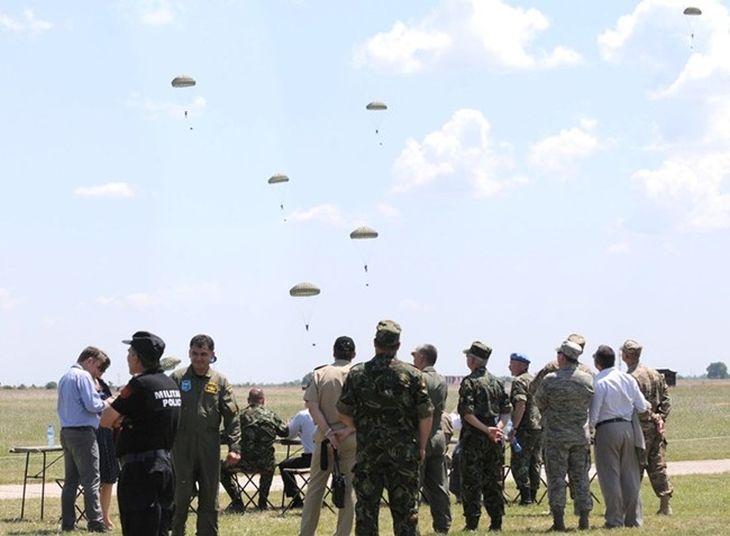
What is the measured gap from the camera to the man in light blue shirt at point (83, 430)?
517 inches

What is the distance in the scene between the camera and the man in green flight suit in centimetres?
1066

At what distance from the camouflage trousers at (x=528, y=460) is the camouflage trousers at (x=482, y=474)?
10.8ft

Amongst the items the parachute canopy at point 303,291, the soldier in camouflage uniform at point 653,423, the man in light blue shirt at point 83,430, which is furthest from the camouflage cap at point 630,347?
the parachute canopy at point 303,291

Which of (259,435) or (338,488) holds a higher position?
(259,435)

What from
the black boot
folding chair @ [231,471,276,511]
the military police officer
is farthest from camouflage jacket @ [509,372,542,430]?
the military police officer

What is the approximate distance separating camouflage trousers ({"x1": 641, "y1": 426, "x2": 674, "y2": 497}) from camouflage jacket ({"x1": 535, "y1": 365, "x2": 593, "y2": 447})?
1.59 m

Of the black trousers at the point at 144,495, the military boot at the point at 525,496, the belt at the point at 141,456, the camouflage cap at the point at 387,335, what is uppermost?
the camouflage cap at the point at 387,335

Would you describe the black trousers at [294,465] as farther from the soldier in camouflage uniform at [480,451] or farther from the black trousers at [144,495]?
the black trousers at [144,495]

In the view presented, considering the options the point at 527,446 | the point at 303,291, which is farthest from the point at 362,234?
the point at 527,446

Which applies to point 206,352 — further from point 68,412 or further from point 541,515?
point 541,515

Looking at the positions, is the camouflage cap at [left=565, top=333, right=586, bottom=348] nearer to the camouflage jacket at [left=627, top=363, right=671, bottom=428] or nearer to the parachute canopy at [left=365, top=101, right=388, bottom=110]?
the camouflage jacket at [left=627, top=363, right=671, bottom=428]

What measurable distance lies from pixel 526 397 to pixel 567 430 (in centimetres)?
263

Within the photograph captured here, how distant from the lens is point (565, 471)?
12602mm

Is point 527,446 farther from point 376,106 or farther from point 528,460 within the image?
point 376,106
